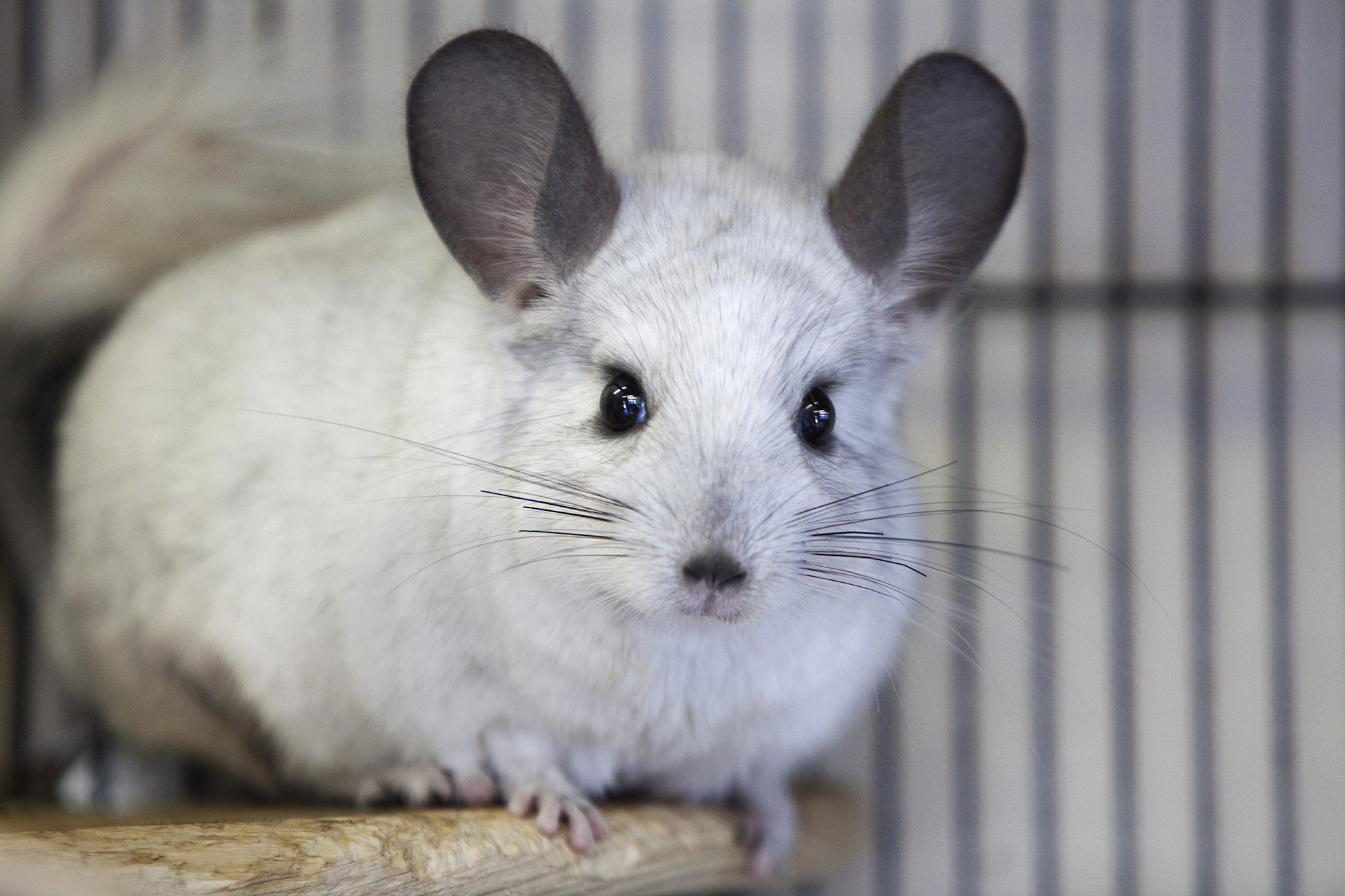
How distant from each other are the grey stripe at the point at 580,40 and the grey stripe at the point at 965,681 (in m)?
0.65

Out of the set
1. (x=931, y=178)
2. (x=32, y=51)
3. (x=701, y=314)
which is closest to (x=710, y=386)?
(x=701, y=314)

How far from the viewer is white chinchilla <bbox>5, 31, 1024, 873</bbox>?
0.90 meters

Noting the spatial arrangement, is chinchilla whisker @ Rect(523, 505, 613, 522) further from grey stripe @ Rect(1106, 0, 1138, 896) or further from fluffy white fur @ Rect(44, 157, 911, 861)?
grey stripe @ Rect(1106, 0, 1138, 896)

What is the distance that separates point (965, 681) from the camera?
5.35ft

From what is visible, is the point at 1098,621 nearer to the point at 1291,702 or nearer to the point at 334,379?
the point at 1291,702

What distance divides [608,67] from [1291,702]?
1.33 meters

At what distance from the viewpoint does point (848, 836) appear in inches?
56.2

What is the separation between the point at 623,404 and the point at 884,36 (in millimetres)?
975

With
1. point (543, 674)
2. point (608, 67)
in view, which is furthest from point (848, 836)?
point (608, 67)

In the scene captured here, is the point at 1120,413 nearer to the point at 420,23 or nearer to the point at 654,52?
the point at 654,52

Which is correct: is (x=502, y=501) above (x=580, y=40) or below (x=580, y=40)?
below

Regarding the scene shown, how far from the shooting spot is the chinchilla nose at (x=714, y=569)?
805mm

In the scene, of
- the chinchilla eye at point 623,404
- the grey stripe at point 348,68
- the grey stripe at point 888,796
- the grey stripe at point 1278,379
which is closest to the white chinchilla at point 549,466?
the chinchilla eye at point 623,404

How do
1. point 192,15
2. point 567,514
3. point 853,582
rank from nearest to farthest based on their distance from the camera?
point 567,514 < point 853,582 < point 192,15
